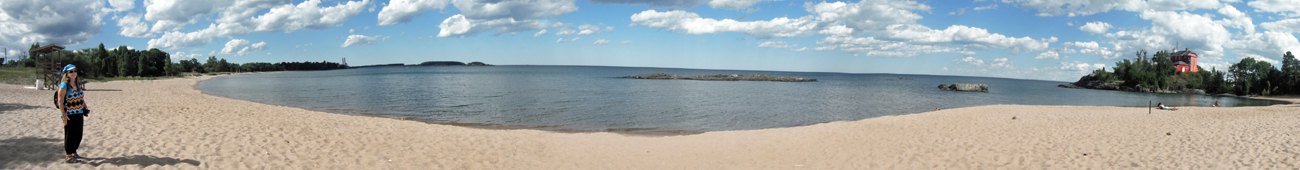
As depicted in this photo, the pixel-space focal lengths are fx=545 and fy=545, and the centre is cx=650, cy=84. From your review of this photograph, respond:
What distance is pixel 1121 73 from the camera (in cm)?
8388

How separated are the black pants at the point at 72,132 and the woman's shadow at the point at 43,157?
0.95 ft

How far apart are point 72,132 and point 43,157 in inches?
43.3

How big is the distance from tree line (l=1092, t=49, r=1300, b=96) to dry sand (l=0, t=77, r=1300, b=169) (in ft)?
206

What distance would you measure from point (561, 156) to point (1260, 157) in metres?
12.6

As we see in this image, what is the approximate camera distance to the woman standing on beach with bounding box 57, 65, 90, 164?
6898mm

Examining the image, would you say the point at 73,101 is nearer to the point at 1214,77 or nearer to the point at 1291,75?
the point at 1291,75

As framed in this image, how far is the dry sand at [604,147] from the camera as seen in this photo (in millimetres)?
8742

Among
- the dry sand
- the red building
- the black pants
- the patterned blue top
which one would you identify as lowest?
the dry sand

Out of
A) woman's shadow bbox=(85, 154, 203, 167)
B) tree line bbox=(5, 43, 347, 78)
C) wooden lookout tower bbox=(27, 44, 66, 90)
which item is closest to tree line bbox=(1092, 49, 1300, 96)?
woman's shadow bbox=(85, 154, 203, 167)

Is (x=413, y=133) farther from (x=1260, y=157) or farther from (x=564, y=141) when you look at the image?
(x=1260, y=157)

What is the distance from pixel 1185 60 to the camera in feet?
298

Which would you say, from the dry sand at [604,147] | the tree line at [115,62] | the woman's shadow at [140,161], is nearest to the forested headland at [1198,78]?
the dry sand at [604,147]

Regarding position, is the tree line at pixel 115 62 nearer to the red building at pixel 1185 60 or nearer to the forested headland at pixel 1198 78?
the forested headland at pixel 1198 78

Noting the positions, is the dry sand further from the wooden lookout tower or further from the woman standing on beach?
the wooden lookout tower
